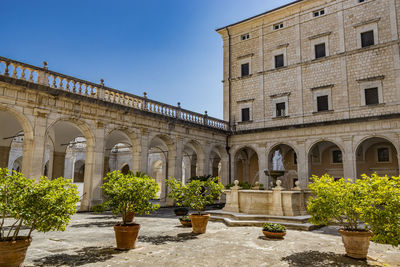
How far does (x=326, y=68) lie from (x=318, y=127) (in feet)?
16.3

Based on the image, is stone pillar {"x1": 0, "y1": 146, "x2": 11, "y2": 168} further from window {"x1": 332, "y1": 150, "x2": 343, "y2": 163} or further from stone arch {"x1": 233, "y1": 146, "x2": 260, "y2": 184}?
window {"x1": 332, "y1": 150, "x2": 343, "y2": 163}

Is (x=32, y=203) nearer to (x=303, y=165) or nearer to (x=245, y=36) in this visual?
(x=303, y=165)

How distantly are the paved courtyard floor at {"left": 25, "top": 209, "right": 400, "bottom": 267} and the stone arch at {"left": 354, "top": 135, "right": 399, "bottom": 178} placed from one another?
14840 millimetres

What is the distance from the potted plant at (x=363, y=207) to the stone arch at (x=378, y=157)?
55.2 ft

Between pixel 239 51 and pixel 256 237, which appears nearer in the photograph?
pixel 256 237

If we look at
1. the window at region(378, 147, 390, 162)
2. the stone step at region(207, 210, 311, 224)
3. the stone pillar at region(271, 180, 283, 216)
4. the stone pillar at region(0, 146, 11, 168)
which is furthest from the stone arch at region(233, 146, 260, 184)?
the stone pillar at region(0, 146, 11, 168)

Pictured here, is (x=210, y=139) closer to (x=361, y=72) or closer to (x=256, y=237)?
(x=361, y=72)

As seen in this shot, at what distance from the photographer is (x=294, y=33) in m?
24.8

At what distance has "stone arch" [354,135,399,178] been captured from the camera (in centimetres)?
2222

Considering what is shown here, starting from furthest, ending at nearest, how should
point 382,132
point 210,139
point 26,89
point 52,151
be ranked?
point 210,139
point 52,151
point 382,132
point 26,89

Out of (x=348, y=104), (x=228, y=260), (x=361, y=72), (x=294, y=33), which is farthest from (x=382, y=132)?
(x=228, y=260)

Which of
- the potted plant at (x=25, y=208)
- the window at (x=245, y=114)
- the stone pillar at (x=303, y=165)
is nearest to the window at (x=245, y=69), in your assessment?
the window at (x=245, y=114)

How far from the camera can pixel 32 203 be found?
5.60m

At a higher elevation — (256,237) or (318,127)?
(318,127)
